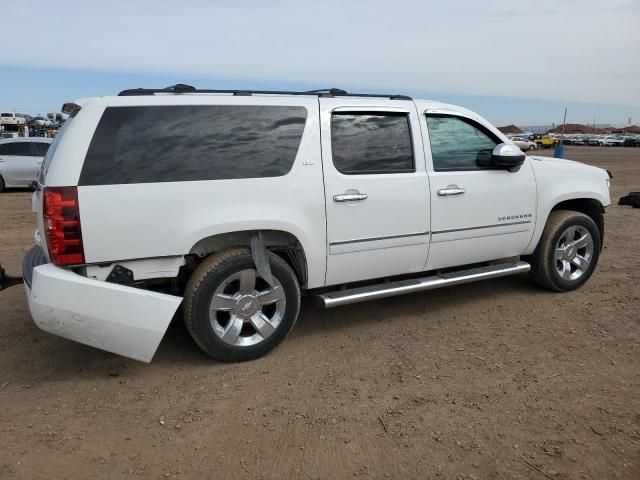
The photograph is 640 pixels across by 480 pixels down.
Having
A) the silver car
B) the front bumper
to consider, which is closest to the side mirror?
the front bumper

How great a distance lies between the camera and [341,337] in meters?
4.50

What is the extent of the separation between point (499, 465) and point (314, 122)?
2.64m

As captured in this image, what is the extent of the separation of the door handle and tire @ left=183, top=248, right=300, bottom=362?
1.48 metres

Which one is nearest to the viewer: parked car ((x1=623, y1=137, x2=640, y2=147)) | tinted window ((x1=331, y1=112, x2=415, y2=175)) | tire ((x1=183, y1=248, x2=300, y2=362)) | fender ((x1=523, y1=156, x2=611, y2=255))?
tire ((x1=183, y1=248, x2=300, y2=362))

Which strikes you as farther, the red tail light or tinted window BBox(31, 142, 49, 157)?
tinted window BBox(31, 142, 49, 157)

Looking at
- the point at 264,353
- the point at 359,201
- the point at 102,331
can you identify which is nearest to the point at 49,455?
the point at 102,331

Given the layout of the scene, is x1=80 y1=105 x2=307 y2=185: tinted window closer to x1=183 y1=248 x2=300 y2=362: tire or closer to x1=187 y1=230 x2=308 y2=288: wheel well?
x1=187 y1=230 x2=308 y2=288: wheel well

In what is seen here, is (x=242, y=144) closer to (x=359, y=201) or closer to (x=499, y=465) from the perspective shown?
(x=359, y=201)

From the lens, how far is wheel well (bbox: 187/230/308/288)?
12.7 feet

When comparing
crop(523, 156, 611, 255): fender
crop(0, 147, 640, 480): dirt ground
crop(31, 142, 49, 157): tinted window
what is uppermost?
crop(523, 156, 611, 255): fender

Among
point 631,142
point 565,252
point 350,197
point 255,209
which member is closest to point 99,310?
point 255,209

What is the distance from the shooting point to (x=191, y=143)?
12.1 ft

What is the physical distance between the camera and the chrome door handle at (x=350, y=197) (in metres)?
4.09

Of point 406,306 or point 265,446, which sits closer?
point 265,446
